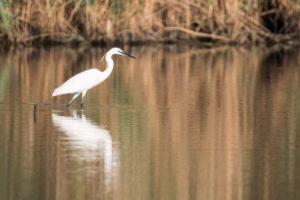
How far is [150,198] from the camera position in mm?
5137

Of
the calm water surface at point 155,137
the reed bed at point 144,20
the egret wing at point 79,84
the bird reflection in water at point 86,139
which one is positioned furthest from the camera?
the reed bed at point 144,20

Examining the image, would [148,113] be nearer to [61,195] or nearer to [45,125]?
[45,125]

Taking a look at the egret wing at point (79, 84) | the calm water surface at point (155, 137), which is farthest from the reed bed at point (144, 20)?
the egret wing at point (79, 84)

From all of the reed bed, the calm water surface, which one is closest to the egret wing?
the calm water surface

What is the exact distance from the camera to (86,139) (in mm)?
7293

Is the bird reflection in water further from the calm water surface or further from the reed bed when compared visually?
the reed bed

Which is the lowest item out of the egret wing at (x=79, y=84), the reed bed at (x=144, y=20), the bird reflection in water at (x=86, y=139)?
the bird reflection in water at (x=86, y=139)

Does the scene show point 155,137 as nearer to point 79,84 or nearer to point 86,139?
point 86,139

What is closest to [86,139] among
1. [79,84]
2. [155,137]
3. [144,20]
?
[155,137]

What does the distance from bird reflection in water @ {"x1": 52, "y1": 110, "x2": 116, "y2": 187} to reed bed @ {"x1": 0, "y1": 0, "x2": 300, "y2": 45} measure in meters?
10.6

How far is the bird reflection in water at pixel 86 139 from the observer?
6.43 m

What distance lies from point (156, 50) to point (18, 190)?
566 inches

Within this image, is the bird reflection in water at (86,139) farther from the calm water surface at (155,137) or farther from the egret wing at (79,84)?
the egret wing at (79,84)

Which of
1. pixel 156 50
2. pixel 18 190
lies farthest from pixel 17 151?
pixel 156 50
